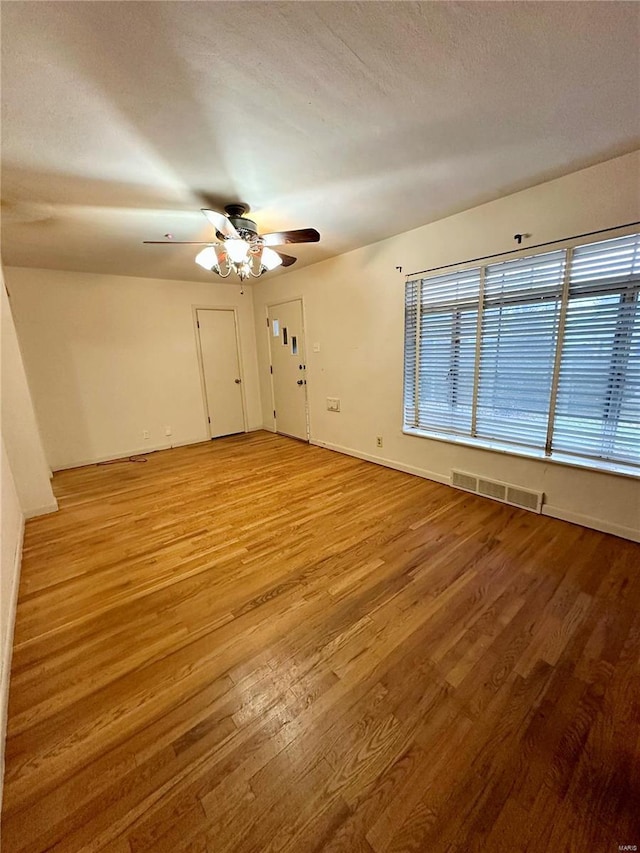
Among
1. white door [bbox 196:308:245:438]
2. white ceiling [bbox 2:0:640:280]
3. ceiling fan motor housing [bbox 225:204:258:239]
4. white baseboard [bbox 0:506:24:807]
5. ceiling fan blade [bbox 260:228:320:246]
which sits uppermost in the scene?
white ceiling [bbox 2:0:640:280]

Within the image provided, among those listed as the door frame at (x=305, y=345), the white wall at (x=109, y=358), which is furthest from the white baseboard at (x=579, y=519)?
the white wall at (x=109, y=358)

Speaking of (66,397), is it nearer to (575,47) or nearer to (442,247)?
(442,247)

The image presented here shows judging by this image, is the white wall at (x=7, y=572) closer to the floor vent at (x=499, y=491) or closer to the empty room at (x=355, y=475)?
the empty room at (x=355, y=475)

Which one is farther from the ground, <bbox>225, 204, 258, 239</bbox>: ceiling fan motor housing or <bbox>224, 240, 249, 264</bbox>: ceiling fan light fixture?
<bbox>225, 204, 258, 239</bbox>: ceiling fan motor housing

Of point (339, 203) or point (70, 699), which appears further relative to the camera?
point (339, 203)

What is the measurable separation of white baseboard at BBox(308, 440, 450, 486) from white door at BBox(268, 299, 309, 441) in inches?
23.0

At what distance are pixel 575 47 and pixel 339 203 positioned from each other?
156 centimetres

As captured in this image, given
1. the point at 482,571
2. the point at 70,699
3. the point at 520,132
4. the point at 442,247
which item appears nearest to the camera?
the point at 70,699

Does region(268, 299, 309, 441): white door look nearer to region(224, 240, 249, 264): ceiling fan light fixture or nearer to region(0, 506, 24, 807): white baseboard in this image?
region(224, 240, 249, 264): ceiling fan light fixture

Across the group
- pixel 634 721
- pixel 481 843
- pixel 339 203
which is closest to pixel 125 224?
pixel 339 203

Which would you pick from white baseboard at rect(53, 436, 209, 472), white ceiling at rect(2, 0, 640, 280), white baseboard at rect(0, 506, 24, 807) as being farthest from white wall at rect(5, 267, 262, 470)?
white baseboard at rect(0, 506, 24, 807)

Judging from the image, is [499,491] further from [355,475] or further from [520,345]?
[355,475]

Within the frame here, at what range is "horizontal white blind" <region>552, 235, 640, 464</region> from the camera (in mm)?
2178

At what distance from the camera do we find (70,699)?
1385 mm
